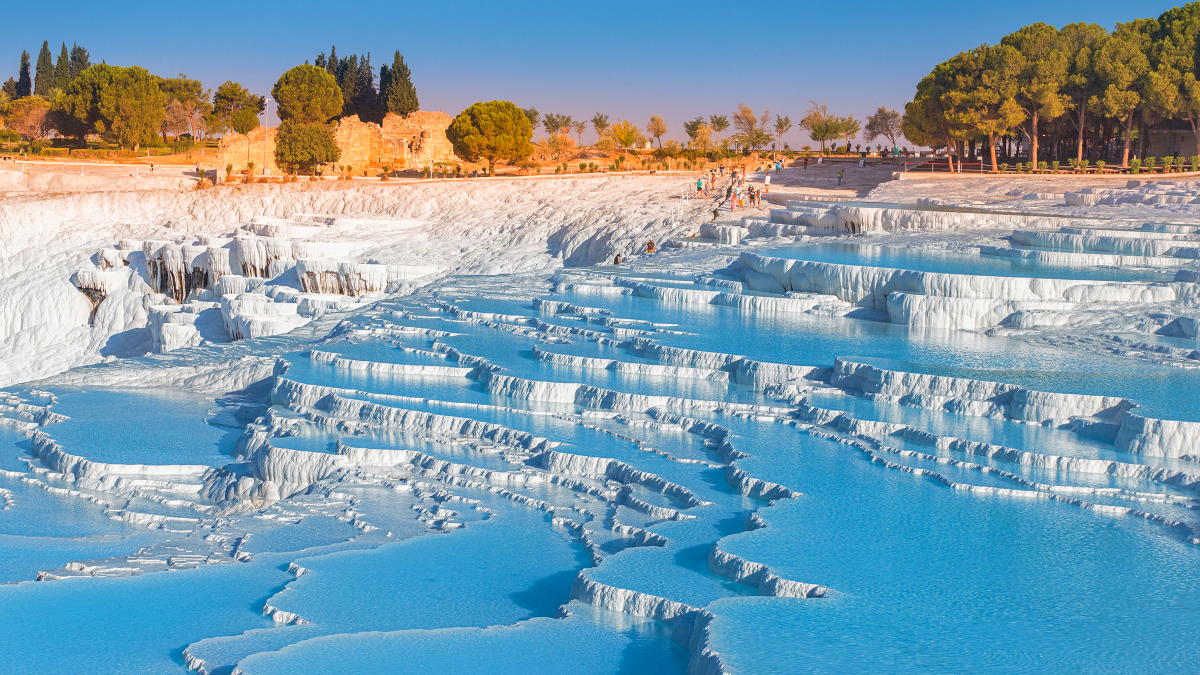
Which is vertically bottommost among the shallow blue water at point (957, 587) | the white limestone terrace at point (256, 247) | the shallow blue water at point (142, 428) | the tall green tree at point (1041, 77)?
the shallow blue water at point (142, 428)

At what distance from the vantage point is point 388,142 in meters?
43.5

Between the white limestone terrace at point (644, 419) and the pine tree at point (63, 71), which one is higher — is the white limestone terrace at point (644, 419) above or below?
below

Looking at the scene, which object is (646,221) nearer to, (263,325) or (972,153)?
(263,325)

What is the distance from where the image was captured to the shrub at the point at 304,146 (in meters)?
38.0

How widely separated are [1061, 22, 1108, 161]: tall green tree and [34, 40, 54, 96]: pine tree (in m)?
43.8

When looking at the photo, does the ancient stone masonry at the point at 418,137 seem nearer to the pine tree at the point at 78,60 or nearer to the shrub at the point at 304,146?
the shrub at the point at 304,146

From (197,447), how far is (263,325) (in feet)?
20.8

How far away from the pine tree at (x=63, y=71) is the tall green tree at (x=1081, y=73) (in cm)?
4304

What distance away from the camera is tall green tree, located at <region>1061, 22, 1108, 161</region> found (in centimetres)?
3112

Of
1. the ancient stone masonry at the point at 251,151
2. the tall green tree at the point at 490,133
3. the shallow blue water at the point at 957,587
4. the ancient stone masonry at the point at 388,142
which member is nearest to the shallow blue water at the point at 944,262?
the shallow blue water at the point at 957,587

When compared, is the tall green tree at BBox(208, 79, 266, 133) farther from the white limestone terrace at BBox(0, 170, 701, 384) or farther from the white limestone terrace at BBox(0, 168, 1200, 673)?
the white limestone terrace at BBox(0, 168, 1200, 673)

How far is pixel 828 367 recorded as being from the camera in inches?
467

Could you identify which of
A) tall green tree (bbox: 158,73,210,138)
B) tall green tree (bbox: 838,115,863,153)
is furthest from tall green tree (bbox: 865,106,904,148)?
tall green tree (bbox: 158,73,210,138)

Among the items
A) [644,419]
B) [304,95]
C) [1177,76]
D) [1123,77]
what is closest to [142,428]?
[644,419]
